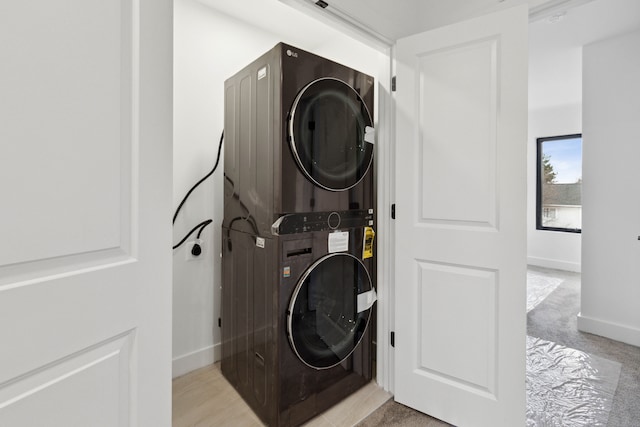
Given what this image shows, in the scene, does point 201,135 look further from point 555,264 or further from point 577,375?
point 555,264

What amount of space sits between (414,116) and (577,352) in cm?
230

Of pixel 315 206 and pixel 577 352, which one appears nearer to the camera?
pixel 315 206

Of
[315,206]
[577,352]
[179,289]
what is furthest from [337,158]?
[577,352]

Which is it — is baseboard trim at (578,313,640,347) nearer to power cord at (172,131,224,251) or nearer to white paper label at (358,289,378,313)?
white paper label at (358,289,378,313)

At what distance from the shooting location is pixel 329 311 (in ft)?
5.40

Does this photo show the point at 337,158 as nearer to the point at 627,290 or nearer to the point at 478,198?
the point at 478,198

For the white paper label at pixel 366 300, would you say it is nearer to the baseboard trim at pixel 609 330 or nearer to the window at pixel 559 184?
the baseboard trim at pixel 609 330

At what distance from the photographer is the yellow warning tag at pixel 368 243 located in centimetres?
180

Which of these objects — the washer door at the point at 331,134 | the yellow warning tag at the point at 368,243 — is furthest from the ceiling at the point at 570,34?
the yellow warning tag at the point at 368,243

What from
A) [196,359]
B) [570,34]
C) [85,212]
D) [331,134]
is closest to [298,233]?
[331,134]

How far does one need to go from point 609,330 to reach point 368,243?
2.49 metres

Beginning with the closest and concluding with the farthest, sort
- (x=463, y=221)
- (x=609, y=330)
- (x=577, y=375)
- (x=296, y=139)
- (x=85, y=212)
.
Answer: (x=85, y=212) < (x=296, y=139) < (x=463, y=221) < (x=577, y=375) < (x=609, y=330)

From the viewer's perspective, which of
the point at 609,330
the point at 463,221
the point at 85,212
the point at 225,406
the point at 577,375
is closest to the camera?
the point at 85,212

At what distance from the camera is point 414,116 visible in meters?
1.68
